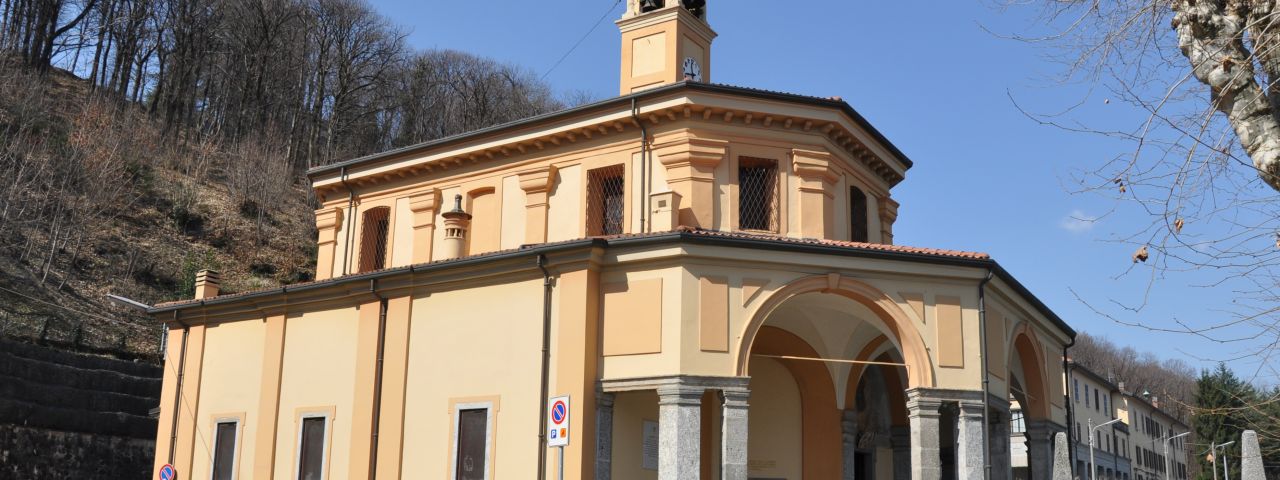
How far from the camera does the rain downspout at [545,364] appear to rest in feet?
55.4

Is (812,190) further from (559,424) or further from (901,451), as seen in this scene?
(559,424)

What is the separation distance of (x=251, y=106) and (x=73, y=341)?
90.8 ft

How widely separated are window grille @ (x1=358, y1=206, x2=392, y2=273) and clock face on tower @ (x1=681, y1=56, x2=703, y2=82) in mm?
7573

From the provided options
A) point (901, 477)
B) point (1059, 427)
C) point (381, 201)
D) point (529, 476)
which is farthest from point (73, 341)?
point (1059, 427)

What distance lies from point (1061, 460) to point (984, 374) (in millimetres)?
3317

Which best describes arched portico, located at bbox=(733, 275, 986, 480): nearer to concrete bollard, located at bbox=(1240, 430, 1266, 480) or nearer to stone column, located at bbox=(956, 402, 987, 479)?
stone column, located at bbox=(956, 402, 987, 479)

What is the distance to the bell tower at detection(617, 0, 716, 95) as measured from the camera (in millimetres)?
22986

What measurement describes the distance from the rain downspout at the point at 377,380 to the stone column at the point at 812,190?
7.95 metres

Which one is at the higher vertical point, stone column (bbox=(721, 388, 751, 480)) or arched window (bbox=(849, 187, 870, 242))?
arched window (bbox=(849, 187, 870, 242))

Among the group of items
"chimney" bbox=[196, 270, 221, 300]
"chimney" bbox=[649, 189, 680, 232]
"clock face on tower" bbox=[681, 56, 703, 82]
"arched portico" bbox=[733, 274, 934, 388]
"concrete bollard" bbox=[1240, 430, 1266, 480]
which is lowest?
"concrete bollard" bbox=[1240, 430, 1266, 480]

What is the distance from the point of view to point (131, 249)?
39312 mm

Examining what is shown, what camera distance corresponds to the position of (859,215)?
22641mm

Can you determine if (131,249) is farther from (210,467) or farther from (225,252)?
(210,467)

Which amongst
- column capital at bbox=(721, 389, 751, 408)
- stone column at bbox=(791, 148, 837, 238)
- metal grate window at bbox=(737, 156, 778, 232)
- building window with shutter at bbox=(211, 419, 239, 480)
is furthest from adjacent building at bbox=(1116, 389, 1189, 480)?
building window with shutter at bbox=(211, 419, 239, 480)
